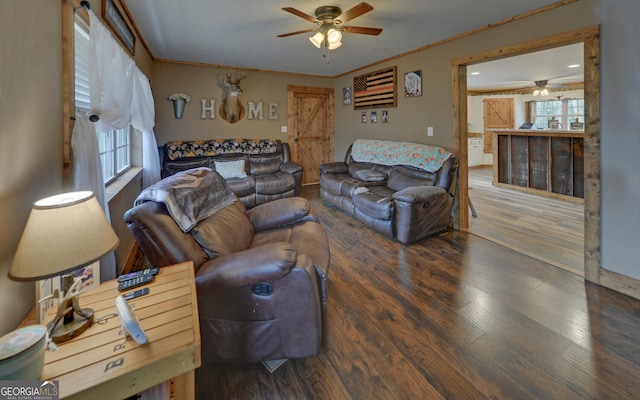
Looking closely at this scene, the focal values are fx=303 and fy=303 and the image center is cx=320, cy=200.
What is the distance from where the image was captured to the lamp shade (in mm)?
896

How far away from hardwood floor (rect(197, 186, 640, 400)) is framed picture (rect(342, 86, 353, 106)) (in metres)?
4.17

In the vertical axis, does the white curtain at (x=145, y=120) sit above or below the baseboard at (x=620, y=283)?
above

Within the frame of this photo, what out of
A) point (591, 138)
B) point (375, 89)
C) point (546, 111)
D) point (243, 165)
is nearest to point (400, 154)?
point (375, 89)

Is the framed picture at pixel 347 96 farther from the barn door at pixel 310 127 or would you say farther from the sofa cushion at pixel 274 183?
the sofa cushion at pixel 274 183

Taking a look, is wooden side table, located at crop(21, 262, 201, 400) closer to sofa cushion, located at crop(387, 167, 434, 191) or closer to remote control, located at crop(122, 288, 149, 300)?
remote control, located at crop(122, 288, 149, 300)

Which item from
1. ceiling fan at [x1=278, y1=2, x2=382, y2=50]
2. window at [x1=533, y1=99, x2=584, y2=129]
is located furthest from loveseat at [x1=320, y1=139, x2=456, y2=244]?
window at [x1=533, y1=99, x2=584, y2=129]

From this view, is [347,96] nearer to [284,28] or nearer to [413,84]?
[413,84]

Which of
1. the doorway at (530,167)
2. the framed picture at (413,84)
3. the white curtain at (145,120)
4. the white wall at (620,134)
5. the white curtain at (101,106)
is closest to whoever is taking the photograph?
the white curtain at (101,106)

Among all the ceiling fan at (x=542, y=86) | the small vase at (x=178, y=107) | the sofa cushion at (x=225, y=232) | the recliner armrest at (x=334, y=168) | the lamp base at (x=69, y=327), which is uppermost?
the ceiling fan at (x=542, y=86)

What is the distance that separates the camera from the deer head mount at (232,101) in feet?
17.9

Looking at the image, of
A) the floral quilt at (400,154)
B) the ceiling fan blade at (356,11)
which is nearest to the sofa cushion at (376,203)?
the floral quilt at (400,154)

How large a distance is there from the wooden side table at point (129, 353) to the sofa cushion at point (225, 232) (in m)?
0.53

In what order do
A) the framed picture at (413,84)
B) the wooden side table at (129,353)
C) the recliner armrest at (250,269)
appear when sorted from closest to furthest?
the wooden side table at (129,353)
the recliner armrest at (250,269)
the framed picture at (413,84)

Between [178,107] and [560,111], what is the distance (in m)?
10.5
